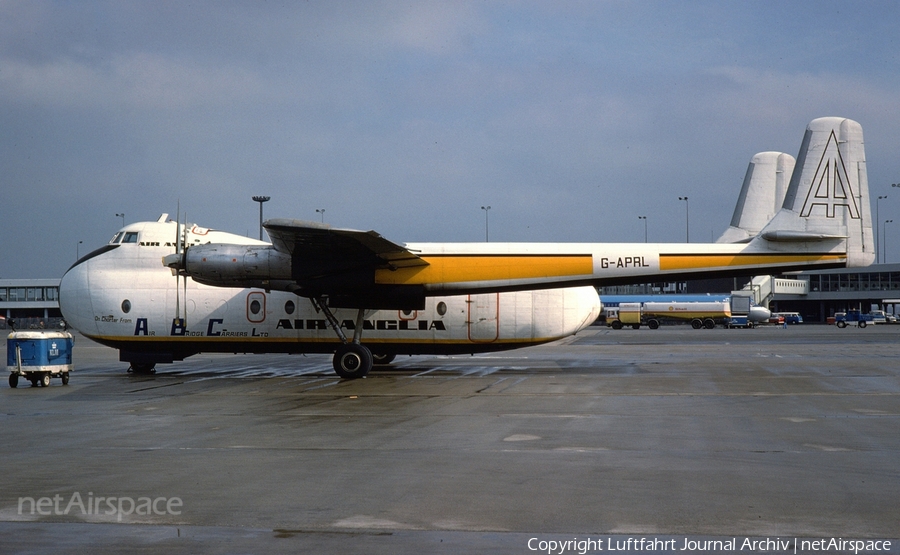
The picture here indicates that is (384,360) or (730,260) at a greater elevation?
(730,260)

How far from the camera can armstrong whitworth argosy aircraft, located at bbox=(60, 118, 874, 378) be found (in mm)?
23406

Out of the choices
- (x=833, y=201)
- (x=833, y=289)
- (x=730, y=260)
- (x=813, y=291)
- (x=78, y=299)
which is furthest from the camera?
(x=813, y=291)

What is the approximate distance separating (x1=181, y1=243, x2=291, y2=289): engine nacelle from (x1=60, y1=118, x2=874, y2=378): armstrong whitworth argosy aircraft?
0.11ft

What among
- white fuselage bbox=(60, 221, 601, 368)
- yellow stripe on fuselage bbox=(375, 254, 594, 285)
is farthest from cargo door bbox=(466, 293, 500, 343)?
yellow stripe on fuselage bbox=(375, 254, 594, 285)

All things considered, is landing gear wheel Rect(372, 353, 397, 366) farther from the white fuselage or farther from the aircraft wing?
the aircraft wing

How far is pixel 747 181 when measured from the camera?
3027 cm

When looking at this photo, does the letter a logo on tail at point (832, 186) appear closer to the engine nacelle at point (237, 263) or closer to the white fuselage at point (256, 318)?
the white fuselage at point (256, 318)

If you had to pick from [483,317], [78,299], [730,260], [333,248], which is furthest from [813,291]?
[78,299]

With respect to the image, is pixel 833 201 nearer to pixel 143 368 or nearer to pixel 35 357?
pixel 143 368

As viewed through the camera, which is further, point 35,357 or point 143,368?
point 143,368

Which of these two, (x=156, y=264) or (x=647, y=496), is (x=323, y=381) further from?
(x=647, y=496)

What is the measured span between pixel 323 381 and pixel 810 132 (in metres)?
16.6

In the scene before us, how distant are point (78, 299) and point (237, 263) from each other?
7.01m

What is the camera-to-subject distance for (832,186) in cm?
2342
